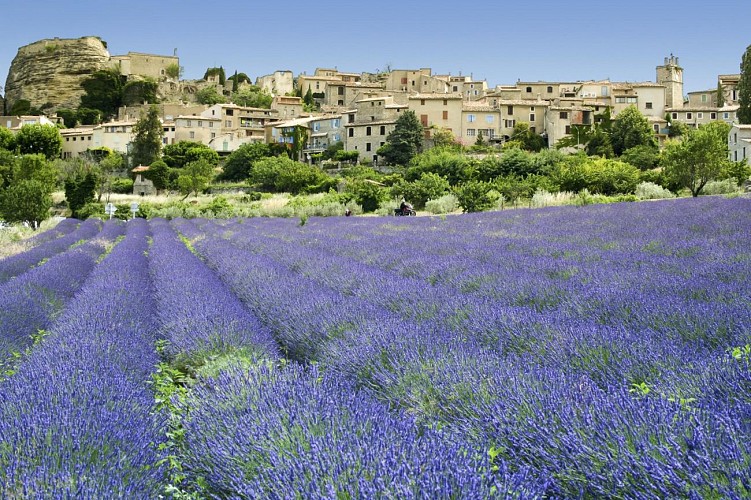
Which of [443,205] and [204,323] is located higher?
[443,205]

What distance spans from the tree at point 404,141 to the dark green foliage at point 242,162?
39.5 ft

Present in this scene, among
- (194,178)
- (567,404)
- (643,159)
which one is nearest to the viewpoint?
(567,404)

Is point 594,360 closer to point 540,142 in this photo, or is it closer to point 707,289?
point 707,289

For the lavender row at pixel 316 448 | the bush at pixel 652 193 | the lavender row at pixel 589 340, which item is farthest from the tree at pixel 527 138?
the lavender row at pixel 316 448

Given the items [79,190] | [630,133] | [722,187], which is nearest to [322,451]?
[722,187]

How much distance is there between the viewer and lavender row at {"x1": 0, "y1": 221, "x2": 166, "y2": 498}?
6.89ft

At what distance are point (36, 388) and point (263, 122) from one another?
7472 centimetres

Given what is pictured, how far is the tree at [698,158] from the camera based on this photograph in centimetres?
2242

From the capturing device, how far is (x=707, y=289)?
4820 millimetres

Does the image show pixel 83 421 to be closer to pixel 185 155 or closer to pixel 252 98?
pixel 185 155

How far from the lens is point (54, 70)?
91.9 meters

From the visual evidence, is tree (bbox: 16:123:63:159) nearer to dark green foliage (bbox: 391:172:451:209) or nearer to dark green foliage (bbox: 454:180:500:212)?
dark green foliage (bbox: 391:172:451:209)

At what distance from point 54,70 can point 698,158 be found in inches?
3732

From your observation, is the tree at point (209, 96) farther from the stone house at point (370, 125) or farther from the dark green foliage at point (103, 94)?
the stone house at point (370, 125)
